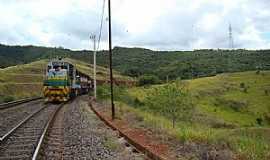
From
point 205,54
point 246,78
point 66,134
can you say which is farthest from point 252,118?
point 205,54

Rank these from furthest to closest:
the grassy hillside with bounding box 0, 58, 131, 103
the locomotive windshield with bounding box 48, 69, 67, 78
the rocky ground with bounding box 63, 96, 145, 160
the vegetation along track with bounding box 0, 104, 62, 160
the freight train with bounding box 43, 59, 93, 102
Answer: the grassy hillside with bounding box 0, 58, 131, 103, the freight train with bounding box 43, 59, 93, 102, the locomotive windshield with bounding box 48, 69, 67, 78, the vegetation along track with bounding box 0, 104, 62, 160, the rocky ground with bounding box 63, 96, 145, 160

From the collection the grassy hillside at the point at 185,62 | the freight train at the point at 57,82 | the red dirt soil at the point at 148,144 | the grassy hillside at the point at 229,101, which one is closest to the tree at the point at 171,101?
the grassy hillside at the point at 229,101

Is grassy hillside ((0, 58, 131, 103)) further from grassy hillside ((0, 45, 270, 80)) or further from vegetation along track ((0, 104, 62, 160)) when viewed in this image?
vegetation along track ((0, 104, 62, 160))

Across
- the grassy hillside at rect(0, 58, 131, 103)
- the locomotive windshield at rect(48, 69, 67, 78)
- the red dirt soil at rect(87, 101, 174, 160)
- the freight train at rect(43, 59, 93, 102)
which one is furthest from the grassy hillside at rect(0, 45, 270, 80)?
the red dirt soil at rect(87, 101, 174, 160)

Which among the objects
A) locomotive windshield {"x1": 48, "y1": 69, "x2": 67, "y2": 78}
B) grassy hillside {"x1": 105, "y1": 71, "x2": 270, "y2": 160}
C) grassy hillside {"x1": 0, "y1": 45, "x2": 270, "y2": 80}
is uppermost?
grassy hillside {"x1": 0, "y1": 45, "x2": 270, "y2": 80}

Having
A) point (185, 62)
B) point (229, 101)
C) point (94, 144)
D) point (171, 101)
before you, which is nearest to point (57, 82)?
point (171, 101)

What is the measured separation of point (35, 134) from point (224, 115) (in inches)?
2573

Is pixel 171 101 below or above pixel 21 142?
above

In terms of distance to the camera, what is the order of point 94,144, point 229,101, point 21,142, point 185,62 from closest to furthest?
point 94,144 → point 21,142 → point 229,101 → point 185,62

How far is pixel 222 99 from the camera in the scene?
9412 centimetres

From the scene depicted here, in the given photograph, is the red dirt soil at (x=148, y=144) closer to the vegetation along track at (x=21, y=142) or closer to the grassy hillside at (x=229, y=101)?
the vegetation along track at (x=21, y=142)

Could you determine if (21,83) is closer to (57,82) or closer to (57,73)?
(57,82)

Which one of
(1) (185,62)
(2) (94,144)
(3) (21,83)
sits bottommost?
(2) (94,144)

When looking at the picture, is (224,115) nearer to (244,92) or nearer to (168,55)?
(244,92)
